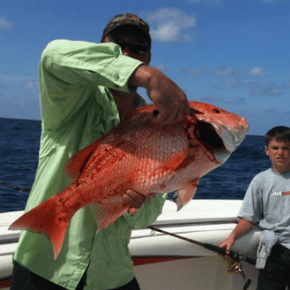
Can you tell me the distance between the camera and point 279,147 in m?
4.14

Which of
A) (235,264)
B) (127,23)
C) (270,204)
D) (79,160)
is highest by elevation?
(127,23)

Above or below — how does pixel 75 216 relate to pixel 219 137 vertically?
below

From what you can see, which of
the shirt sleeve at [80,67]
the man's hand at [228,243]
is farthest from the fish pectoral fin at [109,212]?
the man's hand at [228,243]

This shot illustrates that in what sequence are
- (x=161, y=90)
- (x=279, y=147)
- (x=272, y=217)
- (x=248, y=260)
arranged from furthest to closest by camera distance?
(x=279, y=147) < (x=272, y=217) < (x=248, y=260) < (x=161, y=90)

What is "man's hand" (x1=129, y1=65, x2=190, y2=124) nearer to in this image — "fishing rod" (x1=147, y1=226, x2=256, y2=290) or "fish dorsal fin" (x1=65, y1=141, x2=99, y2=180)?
"fish dorsal fin" (x1=65, y1=141, x2=99, y2=180)

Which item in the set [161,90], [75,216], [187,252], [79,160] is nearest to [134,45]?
[79,160]

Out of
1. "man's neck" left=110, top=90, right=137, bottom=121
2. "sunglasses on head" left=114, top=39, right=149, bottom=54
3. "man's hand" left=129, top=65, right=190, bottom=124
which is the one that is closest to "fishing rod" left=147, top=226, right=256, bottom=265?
"man's neck" left=110, top=90, right=137, bottom=121

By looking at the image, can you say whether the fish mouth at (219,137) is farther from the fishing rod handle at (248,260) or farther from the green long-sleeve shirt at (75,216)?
the fishing rod handle at (248,260)

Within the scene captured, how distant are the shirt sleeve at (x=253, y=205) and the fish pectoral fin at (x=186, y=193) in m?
2.37

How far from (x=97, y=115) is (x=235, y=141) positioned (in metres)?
0.77

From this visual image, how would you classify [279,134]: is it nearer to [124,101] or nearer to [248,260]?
[248,260]

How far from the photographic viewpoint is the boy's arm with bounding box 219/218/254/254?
12.2ft

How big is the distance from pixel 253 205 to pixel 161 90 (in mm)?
2955

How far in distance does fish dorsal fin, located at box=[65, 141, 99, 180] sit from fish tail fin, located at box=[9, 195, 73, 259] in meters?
0.14
